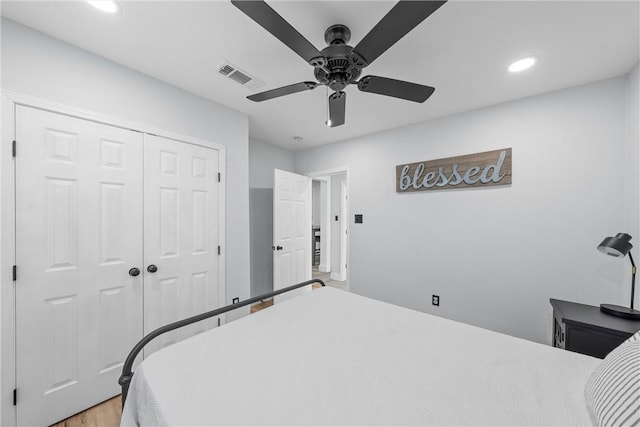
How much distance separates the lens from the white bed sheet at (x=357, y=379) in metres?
0.83

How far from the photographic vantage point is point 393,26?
104 cm

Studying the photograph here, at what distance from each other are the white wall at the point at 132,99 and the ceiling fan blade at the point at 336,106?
52.1 inches

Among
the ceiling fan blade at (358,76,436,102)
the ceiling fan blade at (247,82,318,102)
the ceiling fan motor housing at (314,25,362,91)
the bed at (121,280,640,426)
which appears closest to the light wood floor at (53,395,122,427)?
the bed at (121,280,640,426)

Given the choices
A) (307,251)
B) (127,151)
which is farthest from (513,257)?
(127,151)

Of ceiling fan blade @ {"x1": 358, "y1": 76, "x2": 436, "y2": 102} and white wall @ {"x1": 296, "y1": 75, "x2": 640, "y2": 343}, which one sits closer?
ceiling fan blade @ {"x1": 358, "y1": 76, "x2": 436, "y2": 102}

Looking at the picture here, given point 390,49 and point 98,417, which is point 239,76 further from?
point 98,417

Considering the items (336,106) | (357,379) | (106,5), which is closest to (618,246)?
(357,379)

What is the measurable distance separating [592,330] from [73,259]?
351 centimetres

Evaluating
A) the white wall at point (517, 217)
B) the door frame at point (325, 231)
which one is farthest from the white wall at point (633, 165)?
the door frame at point (325, 231)

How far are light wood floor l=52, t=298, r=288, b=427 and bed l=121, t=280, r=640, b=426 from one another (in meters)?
1.00

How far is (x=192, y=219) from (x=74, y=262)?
2.75 feet

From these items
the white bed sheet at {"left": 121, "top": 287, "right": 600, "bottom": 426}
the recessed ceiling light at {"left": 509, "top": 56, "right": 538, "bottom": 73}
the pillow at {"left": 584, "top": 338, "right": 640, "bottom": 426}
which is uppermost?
the recessed ceiling light at {"left": 509, "top": 56, "right": 538, "bottom": 73}

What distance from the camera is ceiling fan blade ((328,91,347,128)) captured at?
1.61 meters

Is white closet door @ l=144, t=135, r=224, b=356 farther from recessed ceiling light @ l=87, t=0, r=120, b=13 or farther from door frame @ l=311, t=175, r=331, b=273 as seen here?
door frame @ l=311, t=175, r=331, b=273
